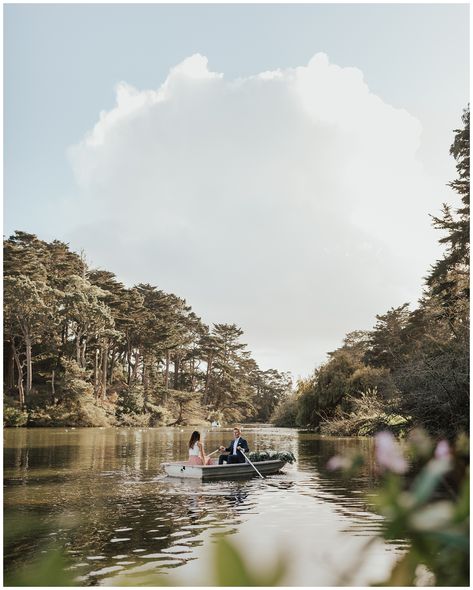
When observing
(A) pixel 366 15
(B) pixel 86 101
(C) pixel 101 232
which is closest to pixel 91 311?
(C) pixel 101 232

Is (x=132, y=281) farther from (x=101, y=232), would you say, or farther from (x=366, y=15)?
(x=366, y=15)

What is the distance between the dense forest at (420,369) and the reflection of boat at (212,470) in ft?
11.5

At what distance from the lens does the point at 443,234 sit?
2386cm

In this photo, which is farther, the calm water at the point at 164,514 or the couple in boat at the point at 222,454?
the couple in boat at the point at 222,454

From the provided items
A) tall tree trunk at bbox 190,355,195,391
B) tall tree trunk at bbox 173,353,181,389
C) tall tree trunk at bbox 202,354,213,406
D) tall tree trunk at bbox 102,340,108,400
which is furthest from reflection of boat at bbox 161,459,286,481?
tall tree trunk at bbox 190,355,195,391

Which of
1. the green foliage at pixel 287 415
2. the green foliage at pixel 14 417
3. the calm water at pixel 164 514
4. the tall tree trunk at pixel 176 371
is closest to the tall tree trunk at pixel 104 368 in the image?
the green foliage at pixel 14 417

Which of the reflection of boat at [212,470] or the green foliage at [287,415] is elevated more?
the reflection of boat at [212,470]

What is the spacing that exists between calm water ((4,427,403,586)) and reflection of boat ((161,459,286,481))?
0.30 meters

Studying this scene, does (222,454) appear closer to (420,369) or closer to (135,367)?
(420,369)

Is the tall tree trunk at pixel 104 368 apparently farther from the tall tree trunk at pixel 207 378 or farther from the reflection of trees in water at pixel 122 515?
the reflection of trees in water at pixel 122 515

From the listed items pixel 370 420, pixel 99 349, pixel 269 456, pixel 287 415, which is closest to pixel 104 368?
pixel 99 349

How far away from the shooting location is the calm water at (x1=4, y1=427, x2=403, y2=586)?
6.30 m

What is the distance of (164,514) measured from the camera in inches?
367

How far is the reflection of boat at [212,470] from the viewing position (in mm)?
13250
